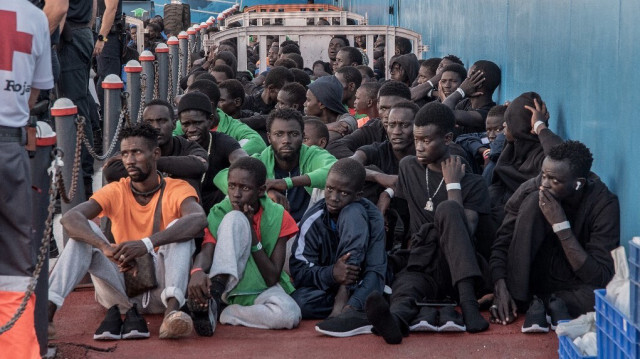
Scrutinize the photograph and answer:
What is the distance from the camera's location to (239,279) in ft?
20.5

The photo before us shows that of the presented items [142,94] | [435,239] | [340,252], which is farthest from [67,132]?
[142,94]

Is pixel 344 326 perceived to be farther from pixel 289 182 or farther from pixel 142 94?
pixel 142 94

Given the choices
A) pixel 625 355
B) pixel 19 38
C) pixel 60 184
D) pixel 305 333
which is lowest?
pixel 305 333

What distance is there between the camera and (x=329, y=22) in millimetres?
20297

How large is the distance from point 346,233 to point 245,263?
62 centimetres

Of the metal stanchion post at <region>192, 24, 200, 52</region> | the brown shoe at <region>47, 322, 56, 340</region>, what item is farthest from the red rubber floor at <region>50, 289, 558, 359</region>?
the metal stanchion post at <region>192, 24, 200, 52</region>

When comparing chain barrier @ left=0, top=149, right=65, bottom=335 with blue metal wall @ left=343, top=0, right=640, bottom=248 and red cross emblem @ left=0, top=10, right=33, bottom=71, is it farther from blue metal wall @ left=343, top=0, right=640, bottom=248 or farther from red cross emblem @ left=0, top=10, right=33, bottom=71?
blue metal wall @ left=343, top=0, right=640, bottom=248

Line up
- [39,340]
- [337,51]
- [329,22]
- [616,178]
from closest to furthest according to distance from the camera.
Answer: [39,340]
[616,178]
[337,51]
[329,22]

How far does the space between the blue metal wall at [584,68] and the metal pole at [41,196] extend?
3.15 meters

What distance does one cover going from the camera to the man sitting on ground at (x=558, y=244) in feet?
19.5

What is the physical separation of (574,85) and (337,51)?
23.1 feet

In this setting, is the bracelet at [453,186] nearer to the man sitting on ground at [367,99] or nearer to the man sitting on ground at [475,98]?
the man sitting on ground at [475,98]

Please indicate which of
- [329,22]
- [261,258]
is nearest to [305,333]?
[261,258]

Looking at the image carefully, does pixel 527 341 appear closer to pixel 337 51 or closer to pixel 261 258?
pixel 261 258
